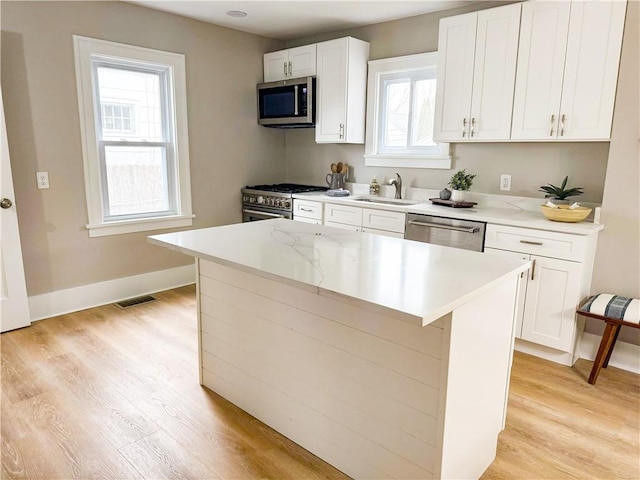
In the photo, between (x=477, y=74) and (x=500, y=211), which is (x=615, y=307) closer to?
(x=500, y=211)

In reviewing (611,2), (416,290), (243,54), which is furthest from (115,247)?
(611,2)

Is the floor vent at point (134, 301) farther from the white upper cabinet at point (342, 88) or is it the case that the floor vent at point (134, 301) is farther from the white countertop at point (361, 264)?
the white upper cabinet at point (342, 88)

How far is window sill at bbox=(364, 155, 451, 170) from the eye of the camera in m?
3.75

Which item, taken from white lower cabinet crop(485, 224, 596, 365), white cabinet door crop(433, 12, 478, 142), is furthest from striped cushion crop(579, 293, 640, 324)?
white cabinet door crop(433, 12, 478, 142)

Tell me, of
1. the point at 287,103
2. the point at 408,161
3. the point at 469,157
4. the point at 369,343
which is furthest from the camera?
the point at 287,103

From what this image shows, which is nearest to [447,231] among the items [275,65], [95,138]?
[275,65]

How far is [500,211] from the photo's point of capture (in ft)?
10.8

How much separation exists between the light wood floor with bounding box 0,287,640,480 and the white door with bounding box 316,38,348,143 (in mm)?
2305

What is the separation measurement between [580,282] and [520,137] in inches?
41.8

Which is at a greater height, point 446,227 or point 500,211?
point 500,211

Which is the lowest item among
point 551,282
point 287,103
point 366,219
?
point 551,282

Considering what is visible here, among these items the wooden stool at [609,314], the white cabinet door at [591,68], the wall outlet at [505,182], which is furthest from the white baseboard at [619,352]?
the white cabinet door at [591,68]

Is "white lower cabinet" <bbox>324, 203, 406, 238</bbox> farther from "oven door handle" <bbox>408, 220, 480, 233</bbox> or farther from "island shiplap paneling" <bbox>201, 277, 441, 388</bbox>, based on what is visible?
"island shiplap paneling" <bbox>201, 277, 441, 388</bbox>

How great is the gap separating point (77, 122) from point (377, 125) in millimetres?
2565
